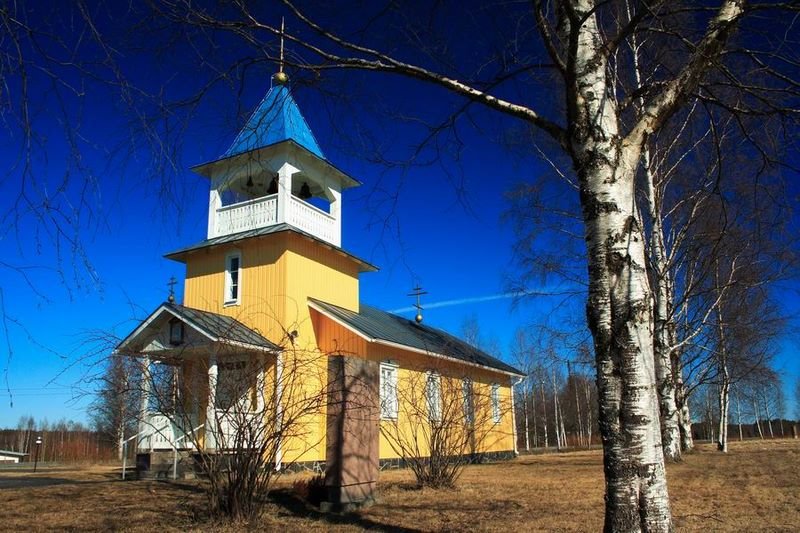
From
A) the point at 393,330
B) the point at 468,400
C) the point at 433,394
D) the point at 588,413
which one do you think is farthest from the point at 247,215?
the point at 588,413

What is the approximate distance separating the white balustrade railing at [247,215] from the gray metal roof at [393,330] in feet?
8.64

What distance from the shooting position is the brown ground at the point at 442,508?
21.3 ft

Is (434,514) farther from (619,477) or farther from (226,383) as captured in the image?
(619,477)

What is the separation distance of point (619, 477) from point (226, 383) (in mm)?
4450

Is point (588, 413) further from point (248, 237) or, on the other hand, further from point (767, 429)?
point (248, 237)

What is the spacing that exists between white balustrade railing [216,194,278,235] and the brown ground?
25.9 ft

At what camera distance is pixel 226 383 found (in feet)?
22.3

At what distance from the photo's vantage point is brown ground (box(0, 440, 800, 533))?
255 inches

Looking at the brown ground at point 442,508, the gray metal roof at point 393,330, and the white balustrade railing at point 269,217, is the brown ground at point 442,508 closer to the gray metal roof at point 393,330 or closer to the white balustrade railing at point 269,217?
the gray metal roof at point 393,330

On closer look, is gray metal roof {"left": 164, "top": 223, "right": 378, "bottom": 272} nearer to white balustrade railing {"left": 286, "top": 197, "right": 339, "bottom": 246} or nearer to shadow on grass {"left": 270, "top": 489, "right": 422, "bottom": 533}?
white balustrade railing {"left": 286, "top": 197, "right": 339, "bottom": 246}

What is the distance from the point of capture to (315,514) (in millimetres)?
7453

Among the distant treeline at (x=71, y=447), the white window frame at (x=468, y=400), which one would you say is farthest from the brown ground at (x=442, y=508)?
the distant treeline at (x=71, y=447)

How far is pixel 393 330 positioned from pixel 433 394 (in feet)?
26.5

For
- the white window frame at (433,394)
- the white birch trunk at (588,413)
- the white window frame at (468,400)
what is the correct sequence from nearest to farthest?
the white window frame at (433,394) < the white window frame at (468,400) < the white birch trunk at (588,413)
